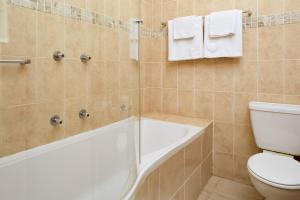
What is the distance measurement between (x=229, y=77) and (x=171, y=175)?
106 cm

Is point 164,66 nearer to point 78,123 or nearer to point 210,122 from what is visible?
point 210,122

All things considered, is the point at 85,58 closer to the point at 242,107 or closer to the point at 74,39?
the point at 74,39

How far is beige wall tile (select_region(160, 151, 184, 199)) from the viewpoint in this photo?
117 cm

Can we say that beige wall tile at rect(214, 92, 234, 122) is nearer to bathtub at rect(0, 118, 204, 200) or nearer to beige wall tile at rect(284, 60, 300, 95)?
beige wall tile at rect(284, 60, 300, 95)

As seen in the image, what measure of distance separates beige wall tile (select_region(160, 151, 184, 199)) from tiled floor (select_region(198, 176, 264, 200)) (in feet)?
1.61


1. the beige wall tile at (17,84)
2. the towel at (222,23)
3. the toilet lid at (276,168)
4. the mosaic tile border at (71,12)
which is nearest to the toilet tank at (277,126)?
the toilet lid at (276,168)

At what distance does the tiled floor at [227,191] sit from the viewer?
1684 mm

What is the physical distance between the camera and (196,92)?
6.70ft

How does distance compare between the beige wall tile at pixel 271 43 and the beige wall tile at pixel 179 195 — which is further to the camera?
the beige wall tile at pixel 271 43

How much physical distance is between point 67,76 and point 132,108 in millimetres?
467

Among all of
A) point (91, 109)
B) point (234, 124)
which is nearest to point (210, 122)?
point (234, 124)

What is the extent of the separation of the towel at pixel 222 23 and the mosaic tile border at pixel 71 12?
832 mm

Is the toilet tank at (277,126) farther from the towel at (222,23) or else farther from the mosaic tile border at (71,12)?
the mosaic tile border at (71,12)

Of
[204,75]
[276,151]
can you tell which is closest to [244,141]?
[276,151]
